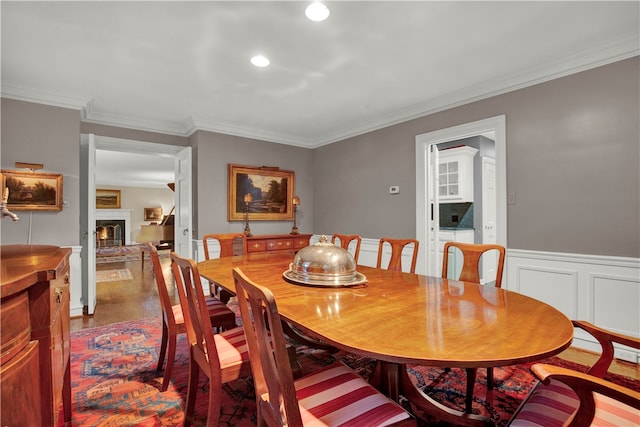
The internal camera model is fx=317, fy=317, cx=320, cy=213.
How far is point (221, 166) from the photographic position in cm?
442

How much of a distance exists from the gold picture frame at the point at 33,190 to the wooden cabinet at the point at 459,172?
5.19 meters

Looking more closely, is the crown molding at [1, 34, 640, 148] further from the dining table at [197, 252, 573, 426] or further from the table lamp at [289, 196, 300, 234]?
the dining table at [197, 252, 573, 426]

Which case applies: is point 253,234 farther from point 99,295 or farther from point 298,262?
point 298,262

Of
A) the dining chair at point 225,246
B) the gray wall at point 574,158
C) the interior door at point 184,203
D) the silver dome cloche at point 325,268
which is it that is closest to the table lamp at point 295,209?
the dining chair at point 225,246

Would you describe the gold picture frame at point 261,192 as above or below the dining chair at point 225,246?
above

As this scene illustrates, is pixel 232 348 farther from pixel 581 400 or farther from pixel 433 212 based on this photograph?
pixel 433 212

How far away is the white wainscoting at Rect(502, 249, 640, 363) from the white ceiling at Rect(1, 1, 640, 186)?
1591mm

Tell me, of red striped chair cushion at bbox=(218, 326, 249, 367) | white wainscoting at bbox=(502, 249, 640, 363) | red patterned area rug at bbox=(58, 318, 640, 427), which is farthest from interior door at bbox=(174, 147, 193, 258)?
white wainscoting at bbox=(502, 249, 640, 363)

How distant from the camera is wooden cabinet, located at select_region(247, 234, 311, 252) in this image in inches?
171

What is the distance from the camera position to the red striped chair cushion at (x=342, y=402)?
1036mm

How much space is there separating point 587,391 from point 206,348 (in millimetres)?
1369

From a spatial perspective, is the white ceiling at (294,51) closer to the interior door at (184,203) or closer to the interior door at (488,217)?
the interior door at (184,203)

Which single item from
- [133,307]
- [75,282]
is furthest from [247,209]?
[75,282]

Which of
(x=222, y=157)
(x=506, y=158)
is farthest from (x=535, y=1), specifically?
(x=222, y=157)
